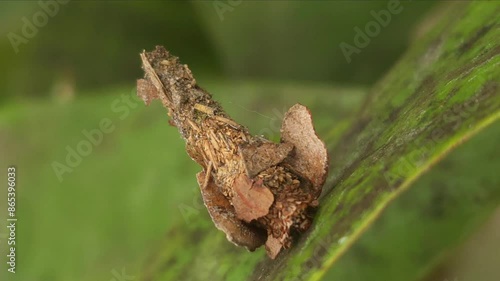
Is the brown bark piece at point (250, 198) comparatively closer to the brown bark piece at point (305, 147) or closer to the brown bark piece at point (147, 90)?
the brown bark piece at point (305, 147)

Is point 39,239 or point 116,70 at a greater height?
point 116,70

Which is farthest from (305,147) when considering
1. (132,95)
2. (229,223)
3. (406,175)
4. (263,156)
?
(132,95)

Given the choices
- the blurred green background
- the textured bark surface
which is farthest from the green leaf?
the blurred green background

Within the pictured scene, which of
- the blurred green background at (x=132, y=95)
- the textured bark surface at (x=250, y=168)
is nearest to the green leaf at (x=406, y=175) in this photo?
the textured bark surface at (x=250, y=168)

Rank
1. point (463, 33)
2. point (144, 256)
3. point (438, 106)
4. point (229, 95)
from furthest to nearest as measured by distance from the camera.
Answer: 1. point (229, 95)
2. point (144, 256)
3. point (463, 33)
4. point (438, 106)

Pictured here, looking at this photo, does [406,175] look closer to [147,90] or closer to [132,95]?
[147,90]

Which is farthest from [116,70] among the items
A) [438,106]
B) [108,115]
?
[438,106]

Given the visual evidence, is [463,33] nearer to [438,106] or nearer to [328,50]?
[438,106]

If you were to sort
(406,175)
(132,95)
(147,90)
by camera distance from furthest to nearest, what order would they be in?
1. (132,95)
2. (147,90)
3. (406,175)
